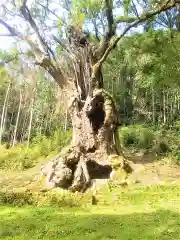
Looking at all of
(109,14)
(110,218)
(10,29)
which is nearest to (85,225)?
(110,218)

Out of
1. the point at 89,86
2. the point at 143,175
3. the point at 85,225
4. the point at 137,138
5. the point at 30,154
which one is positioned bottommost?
the point at 85,225

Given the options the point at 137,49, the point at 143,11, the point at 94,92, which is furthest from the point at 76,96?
the point at 137,49

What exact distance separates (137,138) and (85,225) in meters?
12.7

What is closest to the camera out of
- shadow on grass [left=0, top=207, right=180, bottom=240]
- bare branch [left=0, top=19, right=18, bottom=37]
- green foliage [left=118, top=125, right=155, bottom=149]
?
shadow on grass [left=0, top=207, right=180, bottom=240]

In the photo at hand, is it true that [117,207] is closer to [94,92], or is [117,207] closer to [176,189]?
[176,189]

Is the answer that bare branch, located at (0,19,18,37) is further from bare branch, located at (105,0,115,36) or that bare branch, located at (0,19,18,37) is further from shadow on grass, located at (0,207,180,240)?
shadow on grass, located at (0,207,180,240)

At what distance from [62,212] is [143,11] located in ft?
27.2

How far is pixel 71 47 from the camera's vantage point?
42.1ft

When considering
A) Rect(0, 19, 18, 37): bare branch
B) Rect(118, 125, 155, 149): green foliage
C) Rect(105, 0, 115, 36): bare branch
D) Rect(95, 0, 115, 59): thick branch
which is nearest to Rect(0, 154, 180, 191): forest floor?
Rect(118, 125, 155, 149): green foliage

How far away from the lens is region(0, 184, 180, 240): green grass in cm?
575

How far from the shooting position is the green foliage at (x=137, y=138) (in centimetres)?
1797

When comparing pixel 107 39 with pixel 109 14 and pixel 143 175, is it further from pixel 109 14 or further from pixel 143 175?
pixel 143 175

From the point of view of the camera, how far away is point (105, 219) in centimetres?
683

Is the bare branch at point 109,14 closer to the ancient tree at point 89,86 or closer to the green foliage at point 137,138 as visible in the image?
the ancient tree at point 89,86
